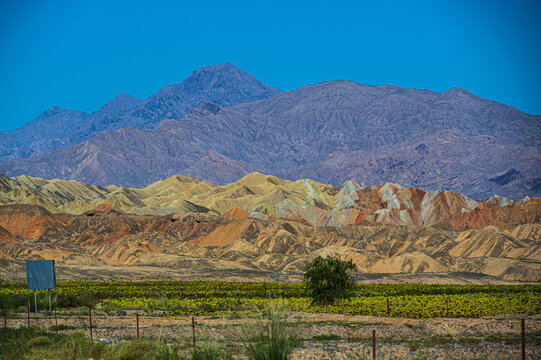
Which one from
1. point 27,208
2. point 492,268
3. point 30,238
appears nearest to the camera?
point 492,268

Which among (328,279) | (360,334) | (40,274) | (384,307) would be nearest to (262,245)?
(328,279)

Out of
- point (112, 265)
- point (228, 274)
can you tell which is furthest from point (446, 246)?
point (112, 265)

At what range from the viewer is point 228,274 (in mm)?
98312

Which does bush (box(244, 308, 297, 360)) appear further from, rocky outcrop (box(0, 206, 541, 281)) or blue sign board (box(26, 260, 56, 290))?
rocky outcrop (box(0, 206, 541, 281))

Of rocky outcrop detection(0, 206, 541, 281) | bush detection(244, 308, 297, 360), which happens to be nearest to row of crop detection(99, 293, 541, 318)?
bush detection(244, 308, 297, 360)

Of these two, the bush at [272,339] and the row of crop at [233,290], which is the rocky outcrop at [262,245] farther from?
the bush at [272,339]

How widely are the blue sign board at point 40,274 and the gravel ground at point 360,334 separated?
2.13 metres

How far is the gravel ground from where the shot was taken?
76.7 feet

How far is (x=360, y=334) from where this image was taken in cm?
3114

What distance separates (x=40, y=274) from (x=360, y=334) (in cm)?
2005

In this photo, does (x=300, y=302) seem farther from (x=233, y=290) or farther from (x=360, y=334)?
(x=360, y=334)

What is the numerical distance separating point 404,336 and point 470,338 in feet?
9.74

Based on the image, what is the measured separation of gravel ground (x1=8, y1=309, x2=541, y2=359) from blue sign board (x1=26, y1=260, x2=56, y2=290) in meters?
2.13

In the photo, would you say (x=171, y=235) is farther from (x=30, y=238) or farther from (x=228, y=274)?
(x=228, y=274)
